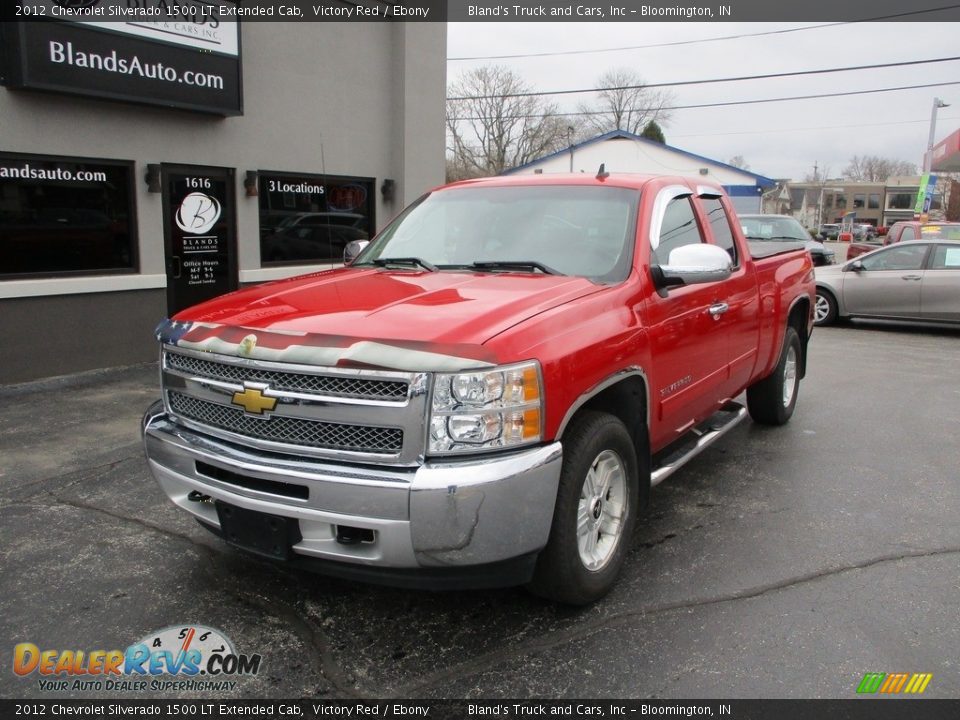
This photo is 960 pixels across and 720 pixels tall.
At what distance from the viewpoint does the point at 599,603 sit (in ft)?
Answer: 11.3

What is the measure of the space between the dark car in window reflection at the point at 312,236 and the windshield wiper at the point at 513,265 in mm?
6486

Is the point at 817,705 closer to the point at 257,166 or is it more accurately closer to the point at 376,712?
the point at 376,712

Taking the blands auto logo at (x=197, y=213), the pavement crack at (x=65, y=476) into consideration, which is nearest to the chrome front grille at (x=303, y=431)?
the pavement crack at (x=65, y=476)

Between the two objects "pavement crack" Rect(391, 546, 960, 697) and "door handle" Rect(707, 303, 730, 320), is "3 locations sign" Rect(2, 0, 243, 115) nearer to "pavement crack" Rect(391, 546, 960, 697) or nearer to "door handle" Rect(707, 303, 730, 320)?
"door handle" Rect(707, 303, 730, 320)

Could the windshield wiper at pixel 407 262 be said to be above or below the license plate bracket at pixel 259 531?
above

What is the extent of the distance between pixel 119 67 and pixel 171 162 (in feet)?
3.72

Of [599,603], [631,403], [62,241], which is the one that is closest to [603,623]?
[599,603]

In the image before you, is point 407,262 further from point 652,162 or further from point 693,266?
point 652,162

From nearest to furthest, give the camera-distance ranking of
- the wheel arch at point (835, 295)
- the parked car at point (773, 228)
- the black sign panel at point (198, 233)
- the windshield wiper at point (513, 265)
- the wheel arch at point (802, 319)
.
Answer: the windshield wiper at point (513, 265), the wheel arch at point (802, 319), the black sign panel at point (198, 233), the wheel arch at point (835, 295), the parked car at point (773, 228)

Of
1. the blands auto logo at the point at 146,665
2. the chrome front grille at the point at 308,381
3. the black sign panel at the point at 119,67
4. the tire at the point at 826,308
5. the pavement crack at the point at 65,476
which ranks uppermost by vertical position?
the black sign panel at the point at 119,67

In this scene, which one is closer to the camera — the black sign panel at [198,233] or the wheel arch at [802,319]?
the wheel arch at [802,319]

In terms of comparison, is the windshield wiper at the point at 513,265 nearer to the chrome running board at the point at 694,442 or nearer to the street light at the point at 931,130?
the chrome running board at the point at 694,442

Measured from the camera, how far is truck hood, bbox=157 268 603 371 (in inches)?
109

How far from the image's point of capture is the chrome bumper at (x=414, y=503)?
2672mm
